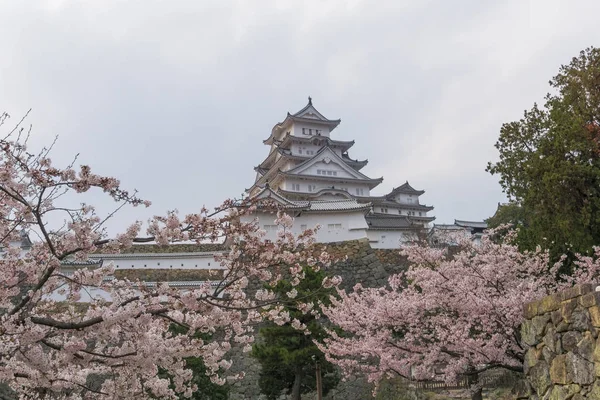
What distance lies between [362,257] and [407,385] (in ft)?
31.4

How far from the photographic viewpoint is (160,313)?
162 inches

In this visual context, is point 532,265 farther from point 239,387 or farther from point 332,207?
point 332,207

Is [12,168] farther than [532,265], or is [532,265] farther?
[532,265]

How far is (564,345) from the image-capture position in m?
5.09

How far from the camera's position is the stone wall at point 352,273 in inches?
664

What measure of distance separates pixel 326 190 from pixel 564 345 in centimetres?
2517

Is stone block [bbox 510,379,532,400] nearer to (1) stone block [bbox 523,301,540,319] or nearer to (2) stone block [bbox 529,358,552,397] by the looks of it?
(2) stone block [bbox 529,358,552,397]

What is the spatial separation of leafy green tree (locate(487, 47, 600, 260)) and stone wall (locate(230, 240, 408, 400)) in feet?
24.5

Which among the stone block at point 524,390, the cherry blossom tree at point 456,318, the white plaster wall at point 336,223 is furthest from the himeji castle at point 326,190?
the stone block at point 524,390

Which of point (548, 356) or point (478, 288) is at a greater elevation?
point (478, 288)

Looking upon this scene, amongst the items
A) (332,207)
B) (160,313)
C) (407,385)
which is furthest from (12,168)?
(332,207)

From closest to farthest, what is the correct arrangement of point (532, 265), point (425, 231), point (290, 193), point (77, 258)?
point (77, 258) < point (532, 265) < point (425, 231) < point (290, 193)

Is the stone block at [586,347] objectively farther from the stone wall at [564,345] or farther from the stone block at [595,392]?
the stone block at [595,392]

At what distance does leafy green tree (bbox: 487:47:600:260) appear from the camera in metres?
10.6
